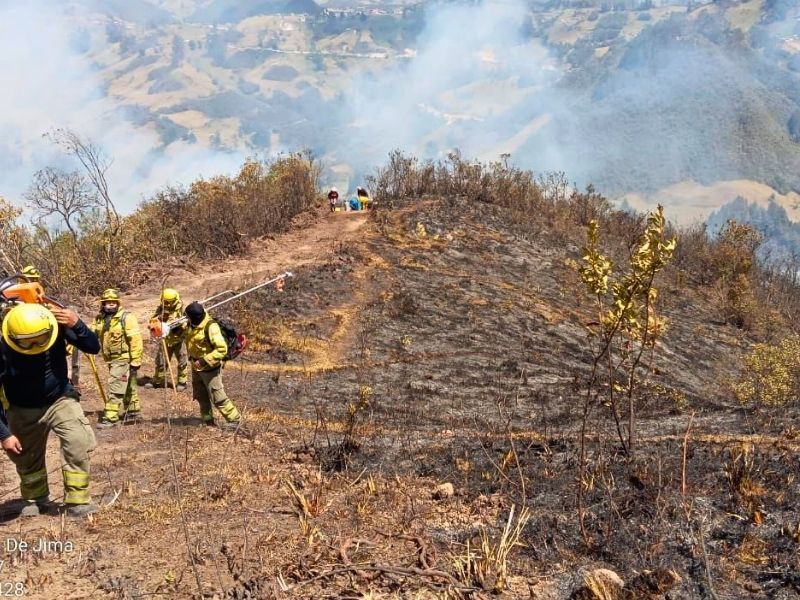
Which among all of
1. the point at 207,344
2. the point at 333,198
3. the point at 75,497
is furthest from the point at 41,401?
the point at 333,198

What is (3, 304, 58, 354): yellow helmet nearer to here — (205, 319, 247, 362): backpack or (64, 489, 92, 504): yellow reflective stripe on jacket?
(64, 489, 92, 504): yellow reflective stripe on jacket

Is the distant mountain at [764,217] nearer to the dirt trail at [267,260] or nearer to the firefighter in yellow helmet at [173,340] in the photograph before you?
the dirt trail at [267,260]

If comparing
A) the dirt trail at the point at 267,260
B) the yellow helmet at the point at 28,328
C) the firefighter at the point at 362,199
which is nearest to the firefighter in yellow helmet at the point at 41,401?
the yellow helmet at the point at 28,328

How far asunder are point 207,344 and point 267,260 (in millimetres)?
10678

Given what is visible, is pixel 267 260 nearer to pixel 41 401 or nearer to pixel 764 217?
pixel 41 401

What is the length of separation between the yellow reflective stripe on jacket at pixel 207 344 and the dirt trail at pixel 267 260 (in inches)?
232

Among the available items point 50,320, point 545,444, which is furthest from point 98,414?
point 545,444

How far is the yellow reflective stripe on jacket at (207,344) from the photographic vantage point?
23.9ft

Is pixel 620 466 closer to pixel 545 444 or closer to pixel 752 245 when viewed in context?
pixel 545 444

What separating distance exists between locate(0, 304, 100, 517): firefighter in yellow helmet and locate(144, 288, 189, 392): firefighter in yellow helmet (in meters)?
3.70

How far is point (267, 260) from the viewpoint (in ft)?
58.5

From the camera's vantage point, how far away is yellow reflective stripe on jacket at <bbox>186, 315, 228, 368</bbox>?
729 cm

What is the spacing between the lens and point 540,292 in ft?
57.5

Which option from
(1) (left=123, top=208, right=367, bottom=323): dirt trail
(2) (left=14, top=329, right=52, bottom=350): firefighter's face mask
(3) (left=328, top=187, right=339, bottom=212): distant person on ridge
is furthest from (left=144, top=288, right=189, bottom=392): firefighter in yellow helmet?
(3) (left=328, top=187, right=339, bottom=212): distant person on ridge
